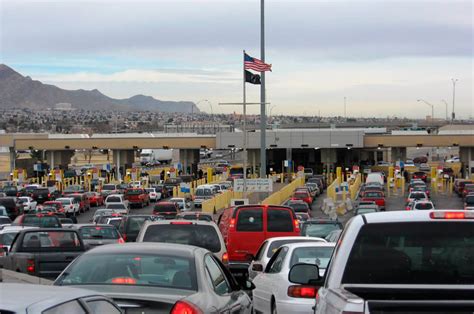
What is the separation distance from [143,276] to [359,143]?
84174 millimetres

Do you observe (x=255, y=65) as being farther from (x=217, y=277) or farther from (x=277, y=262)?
(x=217, y=277)

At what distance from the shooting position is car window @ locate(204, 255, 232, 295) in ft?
33.6

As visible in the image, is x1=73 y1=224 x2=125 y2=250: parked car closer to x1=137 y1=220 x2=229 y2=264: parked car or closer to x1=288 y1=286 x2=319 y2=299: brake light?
x1=137 y1=220 x2=229 y2=264: parked car

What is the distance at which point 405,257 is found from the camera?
7.55 metres

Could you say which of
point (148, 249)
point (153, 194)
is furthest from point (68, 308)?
point (153, 194)

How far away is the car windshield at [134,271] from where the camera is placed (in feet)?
31.2

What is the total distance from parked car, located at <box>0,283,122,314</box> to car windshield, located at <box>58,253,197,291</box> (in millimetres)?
2164

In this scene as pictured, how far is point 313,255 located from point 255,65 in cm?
2908

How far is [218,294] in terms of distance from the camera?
10078mm

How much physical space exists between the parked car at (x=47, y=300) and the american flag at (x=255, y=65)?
37.0 meters

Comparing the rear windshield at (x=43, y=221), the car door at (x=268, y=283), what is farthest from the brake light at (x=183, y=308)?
the rear windshield at (x=43, y=221)

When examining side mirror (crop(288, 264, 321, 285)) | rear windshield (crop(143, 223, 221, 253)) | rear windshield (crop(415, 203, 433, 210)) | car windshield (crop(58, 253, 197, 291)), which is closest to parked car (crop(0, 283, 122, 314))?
car windshield (crop(58, 253, 197, 291))

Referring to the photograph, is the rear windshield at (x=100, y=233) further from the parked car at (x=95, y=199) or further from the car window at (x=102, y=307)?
the parked car at (x=95, y=199)

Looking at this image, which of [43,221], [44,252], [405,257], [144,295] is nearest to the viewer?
[405,257]
